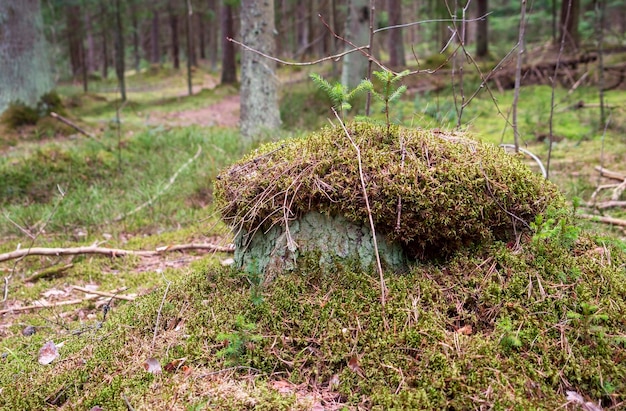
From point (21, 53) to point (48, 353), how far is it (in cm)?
862

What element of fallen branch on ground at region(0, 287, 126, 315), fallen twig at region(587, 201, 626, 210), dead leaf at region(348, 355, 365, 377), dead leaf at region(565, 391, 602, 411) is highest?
fallen twig at region(587, 201, 626, 210)

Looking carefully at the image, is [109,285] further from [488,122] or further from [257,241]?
[488,122]

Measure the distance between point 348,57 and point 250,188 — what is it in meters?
9.29

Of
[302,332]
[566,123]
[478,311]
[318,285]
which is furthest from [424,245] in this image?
[566,123]

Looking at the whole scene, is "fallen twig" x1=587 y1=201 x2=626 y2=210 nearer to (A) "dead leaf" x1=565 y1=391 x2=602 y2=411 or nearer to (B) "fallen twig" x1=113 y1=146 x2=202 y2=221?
(A) "dead leaf" x1=565 y1=391 x2=602 y2=411

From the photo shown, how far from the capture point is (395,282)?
247 cm

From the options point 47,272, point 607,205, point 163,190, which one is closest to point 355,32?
point 163,190

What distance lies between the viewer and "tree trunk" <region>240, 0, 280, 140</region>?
8.89m

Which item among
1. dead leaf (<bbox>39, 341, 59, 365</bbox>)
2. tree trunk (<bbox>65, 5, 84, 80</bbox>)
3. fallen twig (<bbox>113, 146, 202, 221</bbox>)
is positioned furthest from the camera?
tree trunk (<bbox>65, 5, 84, 80</bbox>)

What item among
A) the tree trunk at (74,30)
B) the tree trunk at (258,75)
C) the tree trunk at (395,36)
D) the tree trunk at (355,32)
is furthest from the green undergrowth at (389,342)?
the tree trunk at (74,30)

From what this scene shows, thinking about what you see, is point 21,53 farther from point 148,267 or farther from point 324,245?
point 324,245

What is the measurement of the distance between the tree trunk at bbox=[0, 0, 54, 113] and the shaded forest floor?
747mm

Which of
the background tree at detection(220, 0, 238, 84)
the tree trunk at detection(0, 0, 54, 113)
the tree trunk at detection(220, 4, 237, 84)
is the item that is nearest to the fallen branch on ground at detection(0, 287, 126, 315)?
the tree trunk at detection(0, 0, 54, 113)

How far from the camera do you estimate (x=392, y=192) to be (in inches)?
95.7
